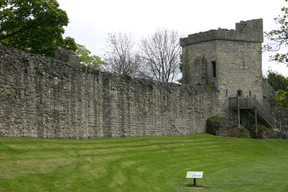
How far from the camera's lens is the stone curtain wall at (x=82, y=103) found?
14.2m

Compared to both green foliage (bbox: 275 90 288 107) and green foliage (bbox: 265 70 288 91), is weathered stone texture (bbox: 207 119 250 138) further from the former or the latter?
green foliage (bbox: 265 70 288 91)

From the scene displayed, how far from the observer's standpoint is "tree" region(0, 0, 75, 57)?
99.9 ft

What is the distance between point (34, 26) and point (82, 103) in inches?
623

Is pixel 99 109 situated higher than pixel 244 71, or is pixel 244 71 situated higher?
pixel 244 71

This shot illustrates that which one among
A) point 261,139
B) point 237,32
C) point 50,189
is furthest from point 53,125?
point 237,32

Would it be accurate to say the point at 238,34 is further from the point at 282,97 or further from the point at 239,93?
the point at 282,97

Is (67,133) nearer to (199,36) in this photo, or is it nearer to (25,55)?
(25,55)

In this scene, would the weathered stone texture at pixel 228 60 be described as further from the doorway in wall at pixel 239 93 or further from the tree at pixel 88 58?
the tree at pixel 88 58

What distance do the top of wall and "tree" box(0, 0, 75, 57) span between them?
37.7 ft

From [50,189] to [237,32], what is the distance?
27.7 metres

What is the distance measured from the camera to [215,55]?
3334cm

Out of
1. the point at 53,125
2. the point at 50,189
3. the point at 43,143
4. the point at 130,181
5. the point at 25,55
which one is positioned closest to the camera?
the point at 50,189

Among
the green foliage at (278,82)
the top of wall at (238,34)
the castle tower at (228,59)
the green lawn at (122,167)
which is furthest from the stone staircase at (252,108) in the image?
the green foliage at (278,82)

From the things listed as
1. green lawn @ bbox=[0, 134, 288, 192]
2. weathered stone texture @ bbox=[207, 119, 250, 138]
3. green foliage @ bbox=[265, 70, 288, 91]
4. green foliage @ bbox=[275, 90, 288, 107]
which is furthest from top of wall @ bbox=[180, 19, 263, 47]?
green foliage @ bbox=[275, 90, 288, 107]
